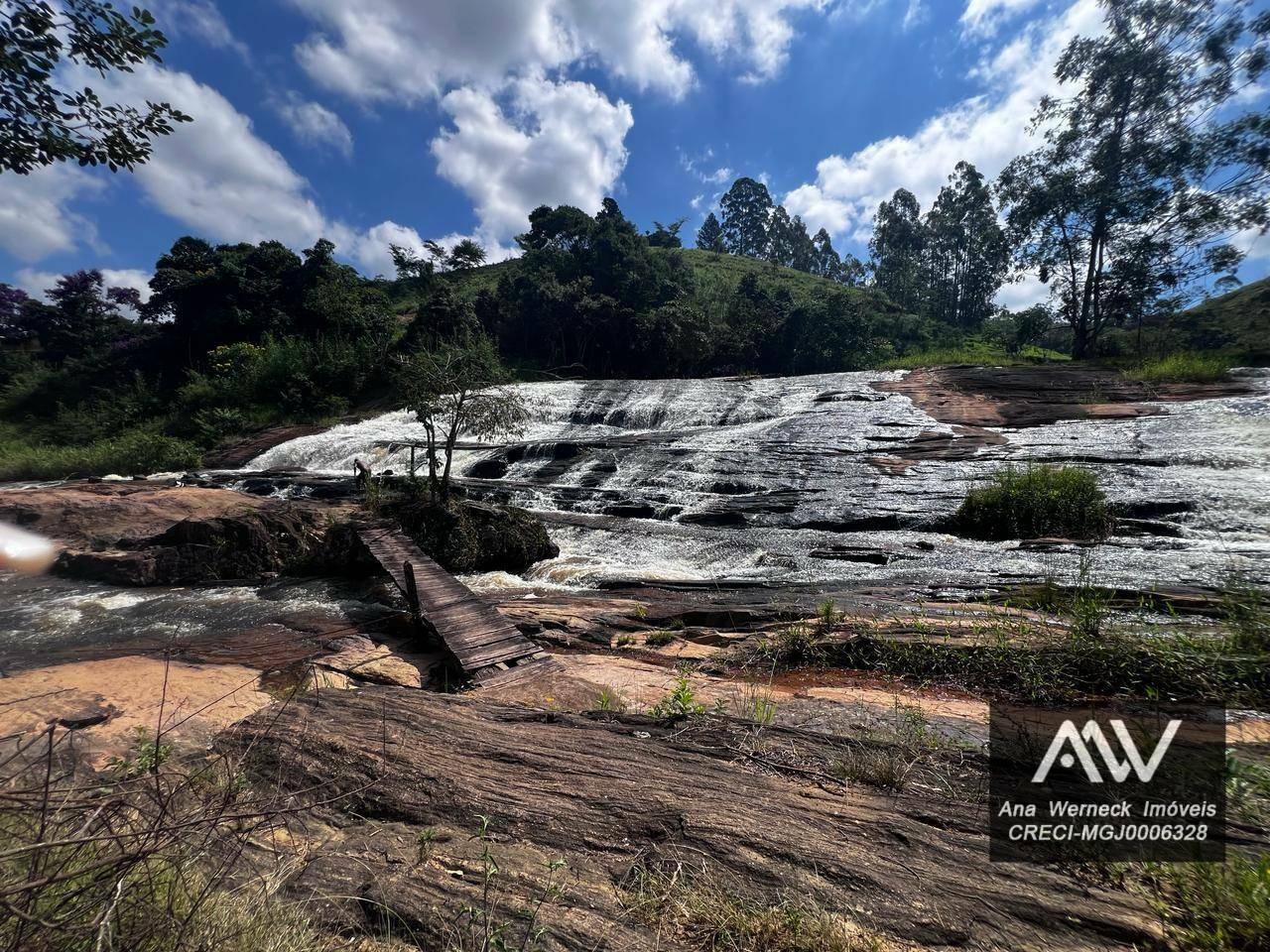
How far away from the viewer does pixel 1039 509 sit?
28.9ft

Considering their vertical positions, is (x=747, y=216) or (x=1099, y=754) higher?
(x=747, y=216)

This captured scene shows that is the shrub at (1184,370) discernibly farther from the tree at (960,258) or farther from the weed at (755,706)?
the tree at (960,258)

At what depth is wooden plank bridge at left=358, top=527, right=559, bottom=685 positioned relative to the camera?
15.5 ft

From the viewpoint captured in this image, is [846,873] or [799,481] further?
[799,481]

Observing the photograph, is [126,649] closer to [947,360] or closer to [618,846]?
[618,846]

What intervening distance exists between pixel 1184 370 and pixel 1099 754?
19.2m

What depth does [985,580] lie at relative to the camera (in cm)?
701

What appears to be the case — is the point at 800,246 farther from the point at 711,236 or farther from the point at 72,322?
the point at 72,322

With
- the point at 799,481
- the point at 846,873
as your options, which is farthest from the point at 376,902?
the point at 799,481

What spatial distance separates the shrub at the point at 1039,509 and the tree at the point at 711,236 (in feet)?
247

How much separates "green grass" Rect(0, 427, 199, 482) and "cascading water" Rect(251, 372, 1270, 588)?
4093mm

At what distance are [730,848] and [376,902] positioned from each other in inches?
50.7

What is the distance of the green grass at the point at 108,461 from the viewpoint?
767 inches

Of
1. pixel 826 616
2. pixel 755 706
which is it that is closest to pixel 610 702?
pixel 755 706
